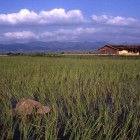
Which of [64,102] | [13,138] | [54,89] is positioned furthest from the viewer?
[54,89]

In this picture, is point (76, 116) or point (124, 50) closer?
point (76, 116)

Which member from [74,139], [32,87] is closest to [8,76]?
[32,87]

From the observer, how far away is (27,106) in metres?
5.13

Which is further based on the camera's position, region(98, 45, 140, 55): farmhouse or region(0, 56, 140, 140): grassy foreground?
region(98, 45, 140, 55): farmhouse

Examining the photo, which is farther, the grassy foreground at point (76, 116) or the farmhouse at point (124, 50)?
the farmhouse at point (124, 50)

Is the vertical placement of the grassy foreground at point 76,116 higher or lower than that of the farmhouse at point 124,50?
lower

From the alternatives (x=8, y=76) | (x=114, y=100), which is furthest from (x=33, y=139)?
(x=8, y=76)

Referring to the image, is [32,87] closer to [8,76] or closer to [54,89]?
[54,89]

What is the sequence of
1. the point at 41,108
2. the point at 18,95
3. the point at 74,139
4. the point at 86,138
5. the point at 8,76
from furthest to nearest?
the point at 8,76
the point at 18,95
the point at 41,108
the point at 74,139
the point at 86,138

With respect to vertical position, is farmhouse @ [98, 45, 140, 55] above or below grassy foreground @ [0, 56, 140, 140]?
above

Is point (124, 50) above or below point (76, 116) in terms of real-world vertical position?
above

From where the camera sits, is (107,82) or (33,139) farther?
(107,82)

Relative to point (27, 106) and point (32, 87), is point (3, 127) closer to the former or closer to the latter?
point (27, 106)

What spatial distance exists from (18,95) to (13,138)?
256 cm
